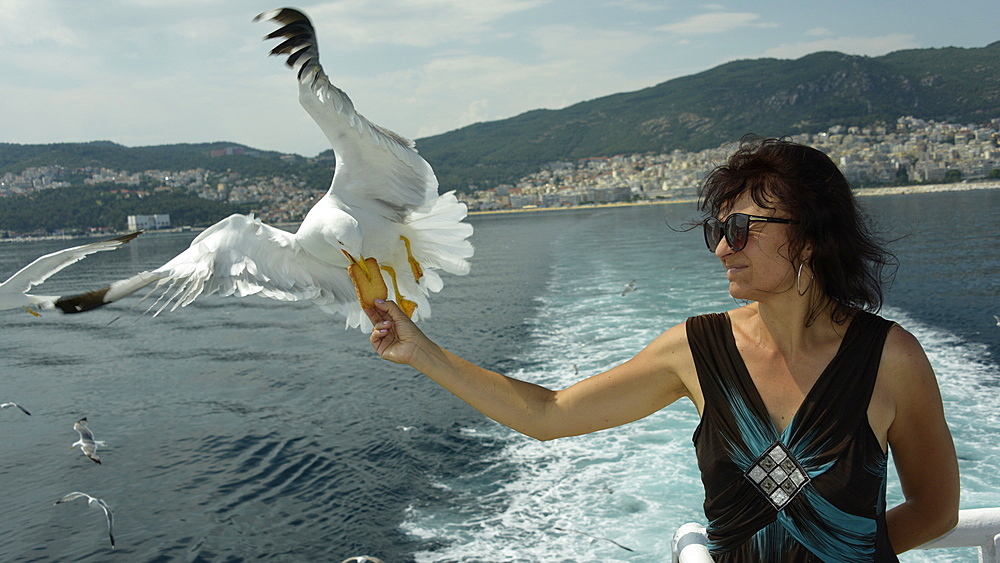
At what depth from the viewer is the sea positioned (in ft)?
17.1

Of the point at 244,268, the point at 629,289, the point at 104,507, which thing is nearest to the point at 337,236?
the point at 244,268

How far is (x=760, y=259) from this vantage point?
1245 millimetres

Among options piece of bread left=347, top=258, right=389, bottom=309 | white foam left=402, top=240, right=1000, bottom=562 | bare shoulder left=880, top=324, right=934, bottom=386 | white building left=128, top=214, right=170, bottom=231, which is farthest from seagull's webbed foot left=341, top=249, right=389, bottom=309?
white building left=128, top=214, right=170, bottom=231

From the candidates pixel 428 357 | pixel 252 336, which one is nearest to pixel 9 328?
pixel 252 336

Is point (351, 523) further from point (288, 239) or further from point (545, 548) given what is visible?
point (288, 239)

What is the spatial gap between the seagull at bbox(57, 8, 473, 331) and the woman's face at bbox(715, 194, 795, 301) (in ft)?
5.09

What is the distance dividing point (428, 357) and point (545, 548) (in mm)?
3854

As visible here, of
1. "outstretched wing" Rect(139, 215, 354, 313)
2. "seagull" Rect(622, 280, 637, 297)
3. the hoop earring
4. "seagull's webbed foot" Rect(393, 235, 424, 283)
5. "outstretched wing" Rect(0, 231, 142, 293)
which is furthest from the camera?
"seagull" Rect(622, 280, 637, 297)

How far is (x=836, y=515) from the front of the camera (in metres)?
1.15

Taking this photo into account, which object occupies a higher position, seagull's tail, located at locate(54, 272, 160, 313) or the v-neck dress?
seagull's tail, located at locate(54, 272, 160, 313)

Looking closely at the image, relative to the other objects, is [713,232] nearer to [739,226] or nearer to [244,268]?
[739,226]

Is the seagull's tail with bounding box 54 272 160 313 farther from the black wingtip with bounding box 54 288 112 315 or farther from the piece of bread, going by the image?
the piece of bread

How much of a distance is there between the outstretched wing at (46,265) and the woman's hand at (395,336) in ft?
3.96

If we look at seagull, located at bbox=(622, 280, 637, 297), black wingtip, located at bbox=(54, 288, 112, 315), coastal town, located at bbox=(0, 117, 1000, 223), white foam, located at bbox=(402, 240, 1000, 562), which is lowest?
white foam, located at bbox=(402, 240, 1000, 562)
